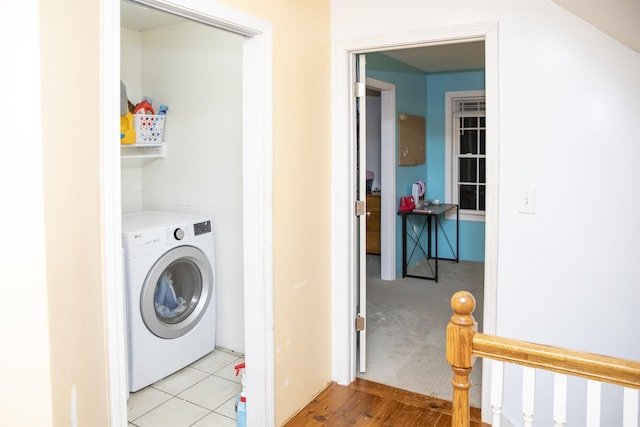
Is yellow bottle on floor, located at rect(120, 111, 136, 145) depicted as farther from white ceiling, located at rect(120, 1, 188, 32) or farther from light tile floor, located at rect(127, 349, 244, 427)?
light tile floor, located at rect(127, 349, 244, 427)

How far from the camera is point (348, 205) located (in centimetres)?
304

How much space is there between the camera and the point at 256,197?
2441 millimetres

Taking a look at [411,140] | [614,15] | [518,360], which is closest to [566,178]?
[614,15]

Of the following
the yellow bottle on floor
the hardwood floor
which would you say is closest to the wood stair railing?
the hardwood floor

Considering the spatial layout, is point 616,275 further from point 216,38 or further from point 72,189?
point 216,38

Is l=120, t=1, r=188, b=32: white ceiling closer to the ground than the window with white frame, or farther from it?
farther from it

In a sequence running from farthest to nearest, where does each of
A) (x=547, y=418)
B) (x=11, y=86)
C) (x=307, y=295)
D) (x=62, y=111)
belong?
(x=307, y=295), (x=547, y=418), (x=62, y=111), (x=11, y=86)

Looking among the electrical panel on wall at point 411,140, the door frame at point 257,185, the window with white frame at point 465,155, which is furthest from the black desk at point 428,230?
the door frame at point 257,185

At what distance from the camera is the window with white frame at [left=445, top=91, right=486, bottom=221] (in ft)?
21.2

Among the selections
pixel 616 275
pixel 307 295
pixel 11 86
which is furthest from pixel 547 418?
pixel 11 86

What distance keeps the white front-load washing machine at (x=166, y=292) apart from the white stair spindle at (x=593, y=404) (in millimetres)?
2417

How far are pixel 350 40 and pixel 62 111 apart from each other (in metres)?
1.95

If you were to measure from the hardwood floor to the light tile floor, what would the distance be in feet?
1.52

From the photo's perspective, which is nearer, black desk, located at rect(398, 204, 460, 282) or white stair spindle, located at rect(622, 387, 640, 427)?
white stair spindle, located at rect(622, 387, 640, 427)
